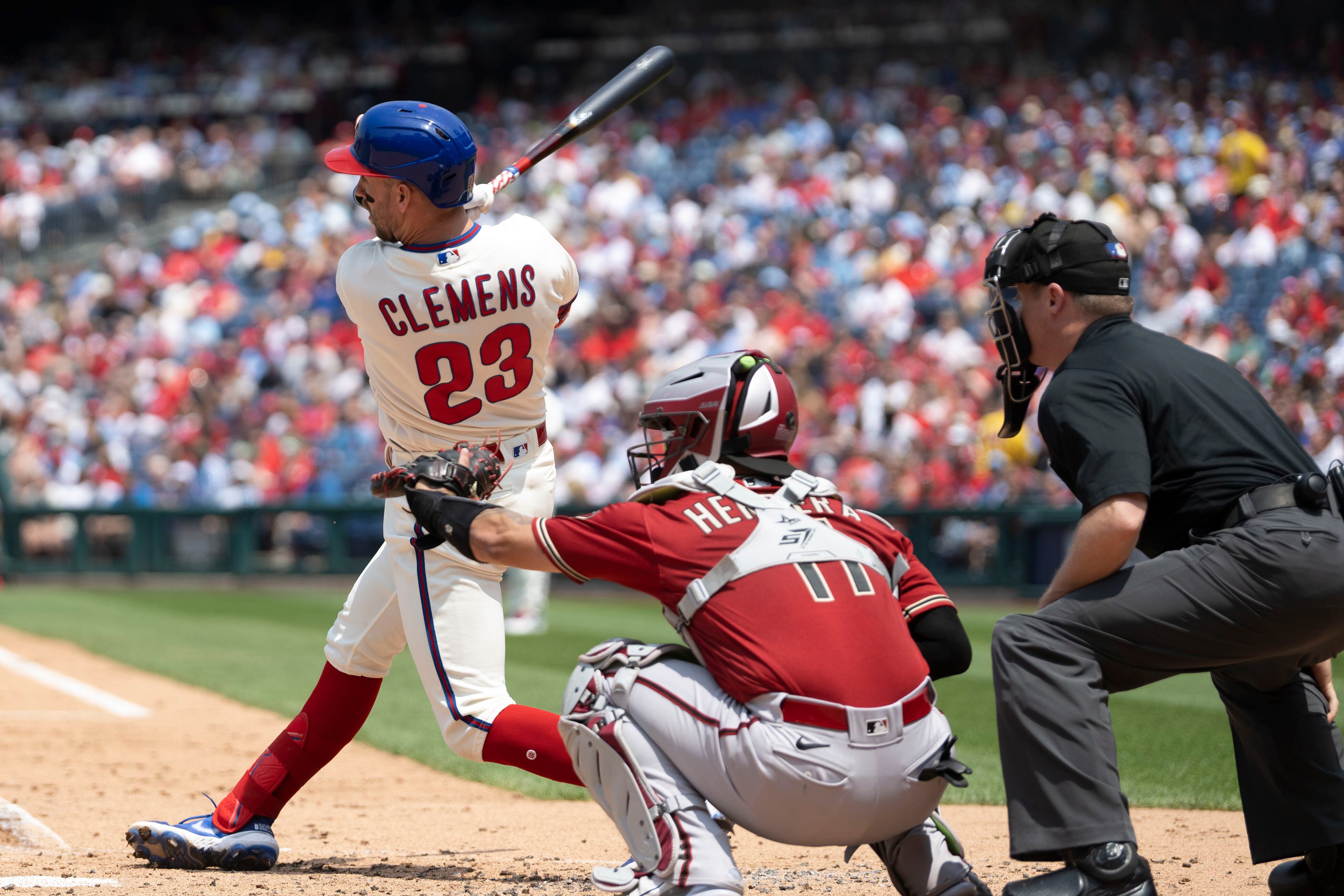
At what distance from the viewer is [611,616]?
13.1 meters

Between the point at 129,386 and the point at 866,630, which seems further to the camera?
the point at 129,386

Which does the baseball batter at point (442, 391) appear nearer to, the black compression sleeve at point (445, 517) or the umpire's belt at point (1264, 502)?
the black compression sleeve at point (445, 517)

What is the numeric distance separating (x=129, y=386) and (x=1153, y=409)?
17.9m

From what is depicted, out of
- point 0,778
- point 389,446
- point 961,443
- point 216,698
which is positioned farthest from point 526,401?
point 961,443

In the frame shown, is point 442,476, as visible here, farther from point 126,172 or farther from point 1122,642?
point 126,172

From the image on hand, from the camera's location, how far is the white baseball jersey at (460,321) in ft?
12.5

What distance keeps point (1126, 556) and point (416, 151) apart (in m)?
2.05

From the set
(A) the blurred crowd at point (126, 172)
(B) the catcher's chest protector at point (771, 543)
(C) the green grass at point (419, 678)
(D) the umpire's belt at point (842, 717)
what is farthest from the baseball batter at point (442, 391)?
(A) the blurred crowd at point (126, 172)

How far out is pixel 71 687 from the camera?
9109mm

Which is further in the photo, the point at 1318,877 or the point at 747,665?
the point at 1318,877

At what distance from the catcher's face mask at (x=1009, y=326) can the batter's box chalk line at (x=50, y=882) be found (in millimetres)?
2595

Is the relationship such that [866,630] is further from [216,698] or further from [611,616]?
[611,616]

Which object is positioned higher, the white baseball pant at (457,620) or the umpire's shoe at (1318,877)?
the white baseball pant at (457,620)

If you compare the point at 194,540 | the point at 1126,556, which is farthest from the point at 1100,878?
the point at 194,540
